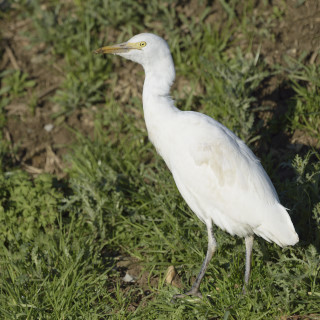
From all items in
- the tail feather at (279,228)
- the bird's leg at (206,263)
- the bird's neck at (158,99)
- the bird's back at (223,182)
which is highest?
the bird's neck at (158,99)

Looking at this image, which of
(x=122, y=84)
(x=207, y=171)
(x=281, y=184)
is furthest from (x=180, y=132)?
(x=122, y=84)

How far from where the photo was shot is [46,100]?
221 inches

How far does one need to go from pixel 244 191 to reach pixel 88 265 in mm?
1436

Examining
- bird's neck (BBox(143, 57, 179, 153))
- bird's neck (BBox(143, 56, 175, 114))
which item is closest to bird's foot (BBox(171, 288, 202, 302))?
bird's neck (BBox(143, 57, 179, 153))

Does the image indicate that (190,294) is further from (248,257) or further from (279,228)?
(279,228)

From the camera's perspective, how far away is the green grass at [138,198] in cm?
347

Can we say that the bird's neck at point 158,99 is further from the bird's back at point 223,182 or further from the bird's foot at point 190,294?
the bird's foot at point 190,294

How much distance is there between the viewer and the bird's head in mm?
3662

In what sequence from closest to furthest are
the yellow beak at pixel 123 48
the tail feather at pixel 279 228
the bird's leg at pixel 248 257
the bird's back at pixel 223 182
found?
the tail feather at pixel 279 228
the bird's back at pixel 223 182
the bird's leg at pixel 248 257
the yellow beak at pixel 123 48

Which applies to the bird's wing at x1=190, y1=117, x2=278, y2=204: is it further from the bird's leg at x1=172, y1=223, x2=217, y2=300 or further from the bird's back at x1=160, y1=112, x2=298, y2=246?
the bird's leg at x1=172, y1=223, x2=217, y2=300

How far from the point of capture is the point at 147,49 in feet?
12.0

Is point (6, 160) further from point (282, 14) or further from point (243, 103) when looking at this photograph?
point (282, 14)

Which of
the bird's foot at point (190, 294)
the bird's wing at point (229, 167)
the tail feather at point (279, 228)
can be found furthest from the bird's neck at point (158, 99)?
the bird's foot at point (190, 294)

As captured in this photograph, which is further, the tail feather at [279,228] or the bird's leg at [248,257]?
the bird's leg at [248,257]
